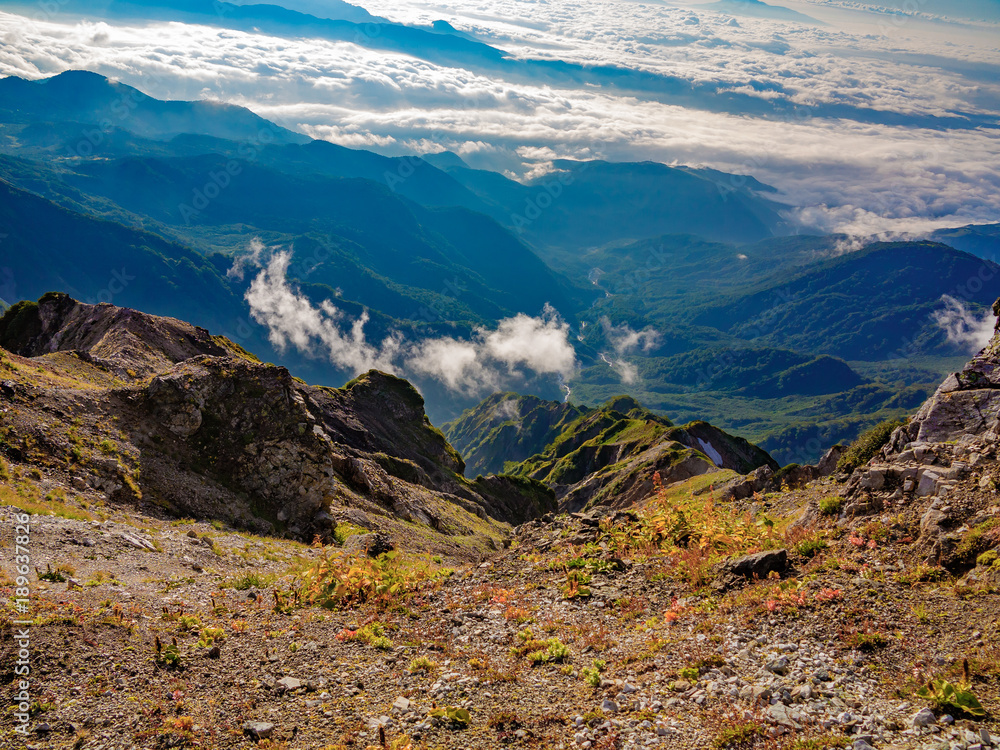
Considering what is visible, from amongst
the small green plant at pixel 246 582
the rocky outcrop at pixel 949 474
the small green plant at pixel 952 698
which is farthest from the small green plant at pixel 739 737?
the small green plant at pixel 246 582

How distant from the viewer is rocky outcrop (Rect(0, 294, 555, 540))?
30.1 meters

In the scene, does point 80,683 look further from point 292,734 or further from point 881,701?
point 881,701

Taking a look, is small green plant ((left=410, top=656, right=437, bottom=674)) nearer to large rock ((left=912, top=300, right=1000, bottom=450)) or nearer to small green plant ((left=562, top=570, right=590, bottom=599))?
small green plant ((left=562, top=570, right=590, bottom=599))

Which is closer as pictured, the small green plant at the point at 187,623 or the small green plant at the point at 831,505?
the small green plant at the point at 187,623

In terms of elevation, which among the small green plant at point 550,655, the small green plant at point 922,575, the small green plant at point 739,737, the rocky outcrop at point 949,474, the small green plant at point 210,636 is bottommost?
the small green plant at point 210,636

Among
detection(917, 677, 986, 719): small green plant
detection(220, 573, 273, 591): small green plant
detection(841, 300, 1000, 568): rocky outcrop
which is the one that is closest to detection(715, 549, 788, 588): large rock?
detection(841, 300, 1000, 568): rocky outcrop

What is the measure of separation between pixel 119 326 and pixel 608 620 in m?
54.0

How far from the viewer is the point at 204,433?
110ft

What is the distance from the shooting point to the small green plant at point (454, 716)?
42.3ft

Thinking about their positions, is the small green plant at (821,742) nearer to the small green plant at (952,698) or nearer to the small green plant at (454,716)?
the small green plant at (952,698)

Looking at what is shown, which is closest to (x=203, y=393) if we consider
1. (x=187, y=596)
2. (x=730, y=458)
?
(x=187, y=596)

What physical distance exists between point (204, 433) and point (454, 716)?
2653cm

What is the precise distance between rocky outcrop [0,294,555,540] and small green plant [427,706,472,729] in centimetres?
2128

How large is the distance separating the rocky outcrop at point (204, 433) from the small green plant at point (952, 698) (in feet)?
94.5
